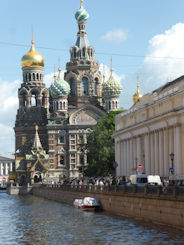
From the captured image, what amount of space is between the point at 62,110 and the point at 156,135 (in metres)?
57.8

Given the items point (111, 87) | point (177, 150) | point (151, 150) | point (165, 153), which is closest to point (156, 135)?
point (151, 150)

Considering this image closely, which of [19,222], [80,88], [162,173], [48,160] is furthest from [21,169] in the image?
[19,222]

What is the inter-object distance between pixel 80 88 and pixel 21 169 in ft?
63.7

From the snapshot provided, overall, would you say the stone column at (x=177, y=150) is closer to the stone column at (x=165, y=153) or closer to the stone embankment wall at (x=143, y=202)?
the stone column at (x=165, y=153)

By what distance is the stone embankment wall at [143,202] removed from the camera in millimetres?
35531

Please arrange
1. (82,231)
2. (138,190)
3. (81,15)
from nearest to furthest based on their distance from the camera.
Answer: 1. (82,231)
2. (138,190)
3. (81,15)

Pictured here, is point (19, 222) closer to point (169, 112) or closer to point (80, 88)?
point (169, 112)

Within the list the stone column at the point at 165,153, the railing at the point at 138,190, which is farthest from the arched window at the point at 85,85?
the stone column at the point at 165,153

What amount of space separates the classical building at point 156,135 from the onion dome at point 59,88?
38675 mm

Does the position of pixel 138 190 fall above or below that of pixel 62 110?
below

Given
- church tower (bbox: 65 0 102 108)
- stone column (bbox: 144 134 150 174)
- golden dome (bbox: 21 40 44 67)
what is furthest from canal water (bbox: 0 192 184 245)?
church tower (bbox: 65 0 102 108)

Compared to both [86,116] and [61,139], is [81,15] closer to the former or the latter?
[86,116]

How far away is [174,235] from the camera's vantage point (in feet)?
112

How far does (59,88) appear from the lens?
11562cm
